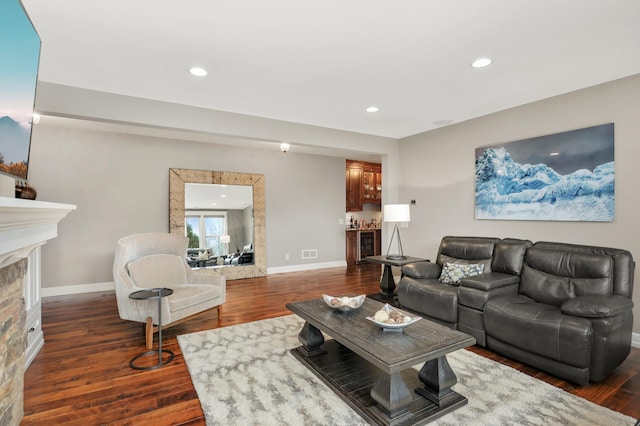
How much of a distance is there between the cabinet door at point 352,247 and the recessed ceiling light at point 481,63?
5.23 m

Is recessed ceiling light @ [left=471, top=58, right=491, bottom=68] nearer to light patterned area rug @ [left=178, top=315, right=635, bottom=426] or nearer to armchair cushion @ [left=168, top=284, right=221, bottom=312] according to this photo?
light patterned area rug @ [left=178, top=315, right=635, bottom=426]

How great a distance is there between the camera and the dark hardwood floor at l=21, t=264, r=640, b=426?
2.06 meters

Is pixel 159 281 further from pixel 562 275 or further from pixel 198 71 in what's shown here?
pixel 562 275

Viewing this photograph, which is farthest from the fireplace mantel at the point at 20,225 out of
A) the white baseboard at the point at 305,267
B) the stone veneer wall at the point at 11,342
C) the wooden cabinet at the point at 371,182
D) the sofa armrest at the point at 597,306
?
the wooden cabinet at the point at 371,182

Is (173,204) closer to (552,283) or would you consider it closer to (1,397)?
(1,397)

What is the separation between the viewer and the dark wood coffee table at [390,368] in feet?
6.27

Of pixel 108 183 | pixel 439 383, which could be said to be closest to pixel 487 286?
pixel 439 383

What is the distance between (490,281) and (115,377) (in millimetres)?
3385

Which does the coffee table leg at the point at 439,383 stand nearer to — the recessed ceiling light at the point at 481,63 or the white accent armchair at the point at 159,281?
the white accent armchair at the point at 159,281

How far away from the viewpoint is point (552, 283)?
3.00m

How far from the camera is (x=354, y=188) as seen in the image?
7.89 metres

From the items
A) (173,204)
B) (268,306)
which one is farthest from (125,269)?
(173,204)

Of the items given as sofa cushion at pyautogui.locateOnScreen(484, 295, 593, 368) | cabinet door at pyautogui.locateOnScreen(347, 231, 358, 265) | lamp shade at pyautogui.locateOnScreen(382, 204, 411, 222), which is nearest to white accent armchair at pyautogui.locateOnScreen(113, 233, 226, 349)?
lamp shade at pyautogui.locateOnScreen(382, 204, 411, 222)

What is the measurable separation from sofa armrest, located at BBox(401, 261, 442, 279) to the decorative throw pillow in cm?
16
